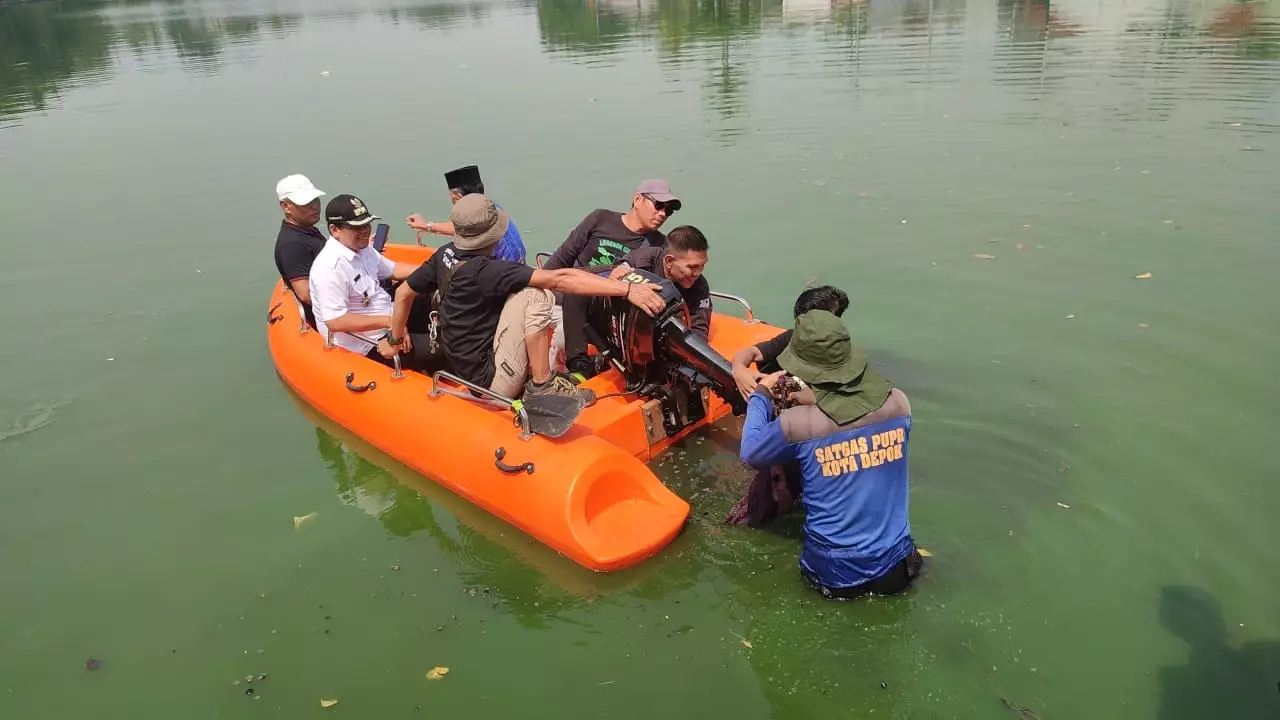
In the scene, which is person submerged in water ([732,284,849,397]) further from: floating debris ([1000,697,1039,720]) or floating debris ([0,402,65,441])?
floating debris ([0,402,65,441])

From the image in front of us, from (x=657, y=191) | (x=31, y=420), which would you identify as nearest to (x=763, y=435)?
(x=657, y=191)

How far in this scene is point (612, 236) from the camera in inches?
225

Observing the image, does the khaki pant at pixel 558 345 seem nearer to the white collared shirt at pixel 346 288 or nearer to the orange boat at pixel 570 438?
the orange boat at pixel 570 438

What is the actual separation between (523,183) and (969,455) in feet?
27.9

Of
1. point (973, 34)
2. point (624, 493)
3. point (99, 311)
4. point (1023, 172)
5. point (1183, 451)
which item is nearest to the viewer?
point (624, 493)

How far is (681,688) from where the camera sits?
3.86m

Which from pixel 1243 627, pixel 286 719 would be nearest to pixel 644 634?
pixel 286 719

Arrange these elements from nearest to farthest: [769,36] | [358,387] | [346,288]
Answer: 1. [358,387]
2. [346,288]
3. [769,36]

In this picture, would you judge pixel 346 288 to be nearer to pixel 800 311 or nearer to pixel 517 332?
pixel 517 332

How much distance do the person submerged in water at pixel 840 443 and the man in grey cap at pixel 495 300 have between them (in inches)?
47.6

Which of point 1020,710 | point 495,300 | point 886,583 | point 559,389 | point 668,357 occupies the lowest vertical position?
point 1020,710

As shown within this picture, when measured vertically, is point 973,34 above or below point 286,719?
above

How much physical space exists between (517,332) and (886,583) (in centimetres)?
240

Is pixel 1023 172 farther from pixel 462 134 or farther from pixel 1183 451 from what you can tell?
pixel 462 134
